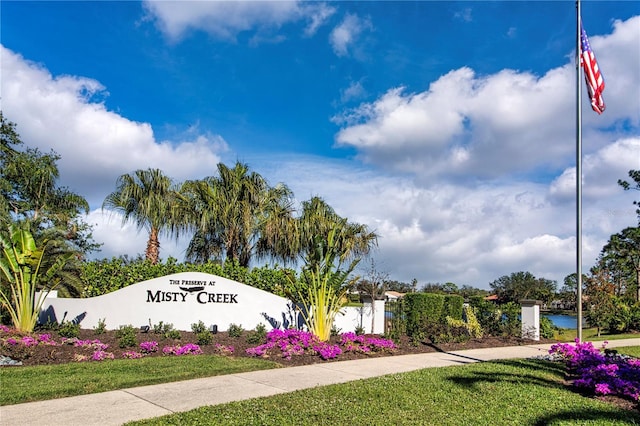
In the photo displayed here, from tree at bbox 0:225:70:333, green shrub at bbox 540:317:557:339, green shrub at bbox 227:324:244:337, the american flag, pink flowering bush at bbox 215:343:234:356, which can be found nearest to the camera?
pink flowering bush at bbox 215:343:234:356

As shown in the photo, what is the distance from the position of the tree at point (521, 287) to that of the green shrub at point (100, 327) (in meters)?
60.3

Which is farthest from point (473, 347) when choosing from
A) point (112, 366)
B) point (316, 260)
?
point (112, 366)

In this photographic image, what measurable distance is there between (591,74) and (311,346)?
9.03 metres

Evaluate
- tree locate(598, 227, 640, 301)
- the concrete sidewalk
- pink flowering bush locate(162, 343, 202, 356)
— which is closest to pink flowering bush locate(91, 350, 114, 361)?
pink flowering bush locate(162, 343, 202, 356)

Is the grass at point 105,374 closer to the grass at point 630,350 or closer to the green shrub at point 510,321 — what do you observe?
the grass at point 630,350

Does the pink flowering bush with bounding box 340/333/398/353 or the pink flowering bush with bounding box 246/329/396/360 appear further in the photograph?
the pink flowering bush with bounding box 340/333/398/353

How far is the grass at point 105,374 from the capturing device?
21.8 feet

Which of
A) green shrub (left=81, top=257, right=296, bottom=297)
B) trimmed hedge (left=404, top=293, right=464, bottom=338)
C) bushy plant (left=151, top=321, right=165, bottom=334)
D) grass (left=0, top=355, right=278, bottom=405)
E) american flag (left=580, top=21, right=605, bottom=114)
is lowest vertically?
grass (left=0, top=355, right=278, bottom=405)

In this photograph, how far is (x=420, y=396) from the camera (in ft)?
21.9

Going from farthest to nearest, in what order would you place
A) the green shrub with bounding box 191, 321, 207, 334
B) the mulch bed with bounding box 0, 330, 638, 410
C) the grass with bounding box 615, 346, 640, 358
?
1. the green shrub with bounding box 191, 321, 207, 334
2. the grass with bounding box 615, 346, 640, 358
3. the mulch bed with bounding box 0, 330, 638, 410

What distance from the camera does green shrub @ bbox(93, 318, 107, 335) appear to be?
40.4ft

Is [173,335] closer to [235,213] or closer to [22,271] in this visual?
[22,271]

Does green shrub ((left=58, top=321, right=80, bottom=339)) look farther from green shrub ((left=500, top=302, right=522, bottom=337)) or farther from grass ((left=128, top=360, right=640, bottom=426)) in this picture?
green shrub ((left=500, top=302, right=522, bottom=337))

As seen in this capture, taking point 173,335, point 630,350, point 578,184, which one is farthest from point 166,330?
point 630,350
